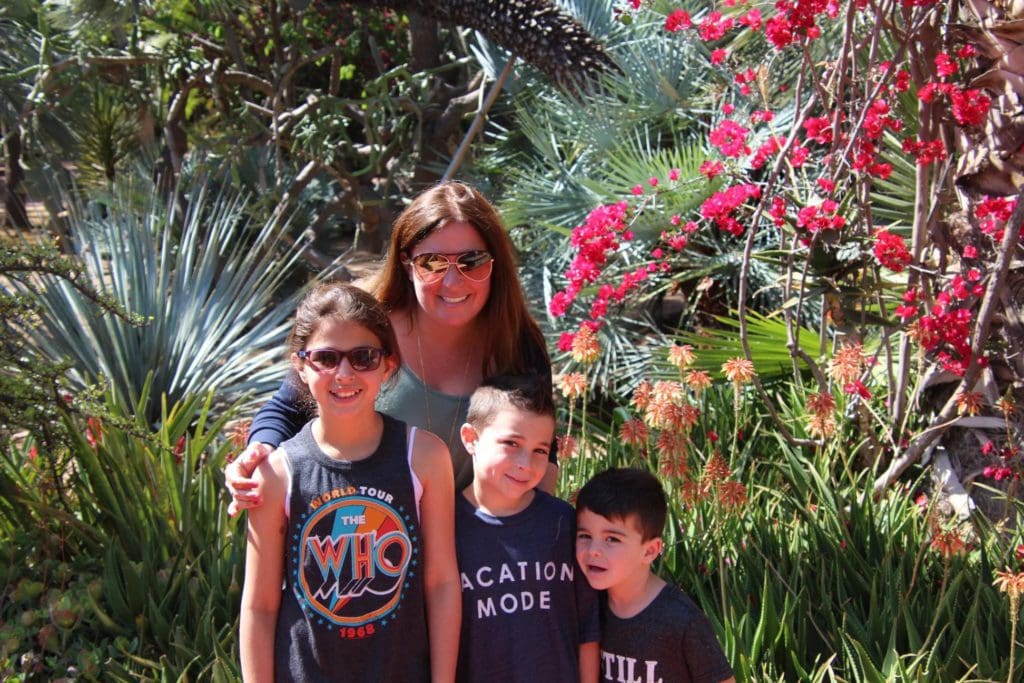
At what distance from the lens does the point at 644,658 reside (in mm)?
2010

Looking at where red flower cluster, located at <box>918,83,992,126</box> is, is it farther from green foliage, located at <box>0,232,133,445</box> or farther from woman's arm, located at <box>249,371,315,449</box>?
green foliage, located at <box>0,232,133,445</box>

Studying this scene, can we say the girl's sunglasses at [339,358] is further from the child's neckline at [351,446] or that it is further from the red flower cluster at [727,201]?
the red flower cluster at [727,201]

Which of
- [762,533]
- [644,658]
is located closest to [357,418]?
[644,658]

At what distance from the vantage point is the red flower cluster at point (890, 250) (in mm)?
3229

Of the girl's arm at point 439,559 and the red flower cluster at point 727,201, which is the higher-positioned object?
the red flower cluster at point 727,201

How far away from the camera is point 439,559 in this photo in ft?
6.50

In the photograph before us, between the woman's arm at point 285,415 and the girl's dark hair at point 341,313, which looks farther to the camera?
the woman's arm at point 285,415

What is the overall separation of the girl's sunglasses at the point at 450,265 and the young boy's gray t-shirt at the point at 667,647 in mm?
758

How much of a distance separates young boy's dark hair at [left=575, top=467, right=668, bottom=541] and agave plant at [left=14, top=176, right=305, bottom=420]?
2.63 m


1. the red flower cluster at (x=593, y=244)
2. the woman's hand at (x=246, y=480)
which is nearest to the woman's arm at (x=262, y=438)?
the woman's hand at (x=246, y=480)

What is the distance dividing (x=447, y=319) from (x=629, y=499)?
0.58 meters

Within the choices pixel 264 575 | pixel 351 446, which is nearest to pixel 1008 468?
pixel 351 446

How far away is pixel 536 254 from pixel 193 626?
3422 millimetres

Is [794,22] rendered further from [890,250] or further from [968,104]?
[890,250]
